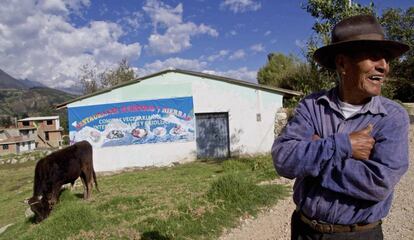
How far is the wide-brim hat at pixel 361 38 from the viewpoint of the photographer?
170cm

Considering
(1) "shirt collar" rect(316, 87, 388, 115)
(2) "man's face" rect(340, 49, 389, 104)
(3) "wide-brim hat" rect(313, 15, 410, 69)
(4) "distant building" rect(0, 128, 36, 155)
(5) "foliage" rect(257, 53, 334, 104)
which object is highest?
(5) "foliage" rect(257, 53, 334, 104)

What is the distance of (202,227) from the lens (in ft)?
17.0

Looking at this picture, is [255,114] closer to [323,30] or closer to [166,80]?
[166,80]

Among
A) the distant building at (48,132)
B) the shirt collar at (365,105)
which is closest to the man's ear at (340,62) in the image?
the shirt collar at (365,105)

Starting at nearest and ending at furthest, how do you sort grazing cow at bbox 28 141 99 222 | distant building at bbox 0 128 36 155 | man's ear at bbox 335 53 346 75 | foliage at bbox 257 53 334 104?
man's ear at bbox 335 53 346 75 → grazing cow at bbox 28 141 99 222 → foliage at bbox 257 53 334 104 → distant building at bbox 0 128 36 155

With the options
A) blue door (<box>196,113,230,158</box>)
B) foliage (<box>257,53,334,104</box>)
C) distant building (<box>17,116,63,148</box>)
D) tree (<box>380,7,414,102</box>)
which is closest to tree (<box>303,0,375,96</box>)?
foliage (<box>257,53,334,104</box>)

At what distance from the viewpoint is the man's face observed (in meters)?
1.70

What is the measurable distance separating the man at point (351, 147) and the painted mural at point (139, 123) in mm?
13523

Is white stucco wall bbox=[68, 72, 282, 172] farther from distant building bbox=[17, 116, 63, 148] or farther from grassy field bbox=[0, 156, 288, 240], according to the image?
distant building bbox=[17, 116, 63, 148]

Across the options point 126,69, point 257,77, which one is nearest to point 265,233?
point 257,77

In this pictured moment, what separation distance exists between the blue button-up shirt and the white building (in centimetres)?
1347

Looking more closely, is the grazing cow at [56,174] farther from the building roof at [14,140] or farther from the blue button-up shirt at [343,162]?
the building roof at [14,140]

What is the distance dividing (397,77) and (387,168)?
949 inches

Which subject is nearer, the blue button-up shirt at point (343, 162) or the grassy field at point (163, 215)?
the blue button-up shirt at point (343, 162)
